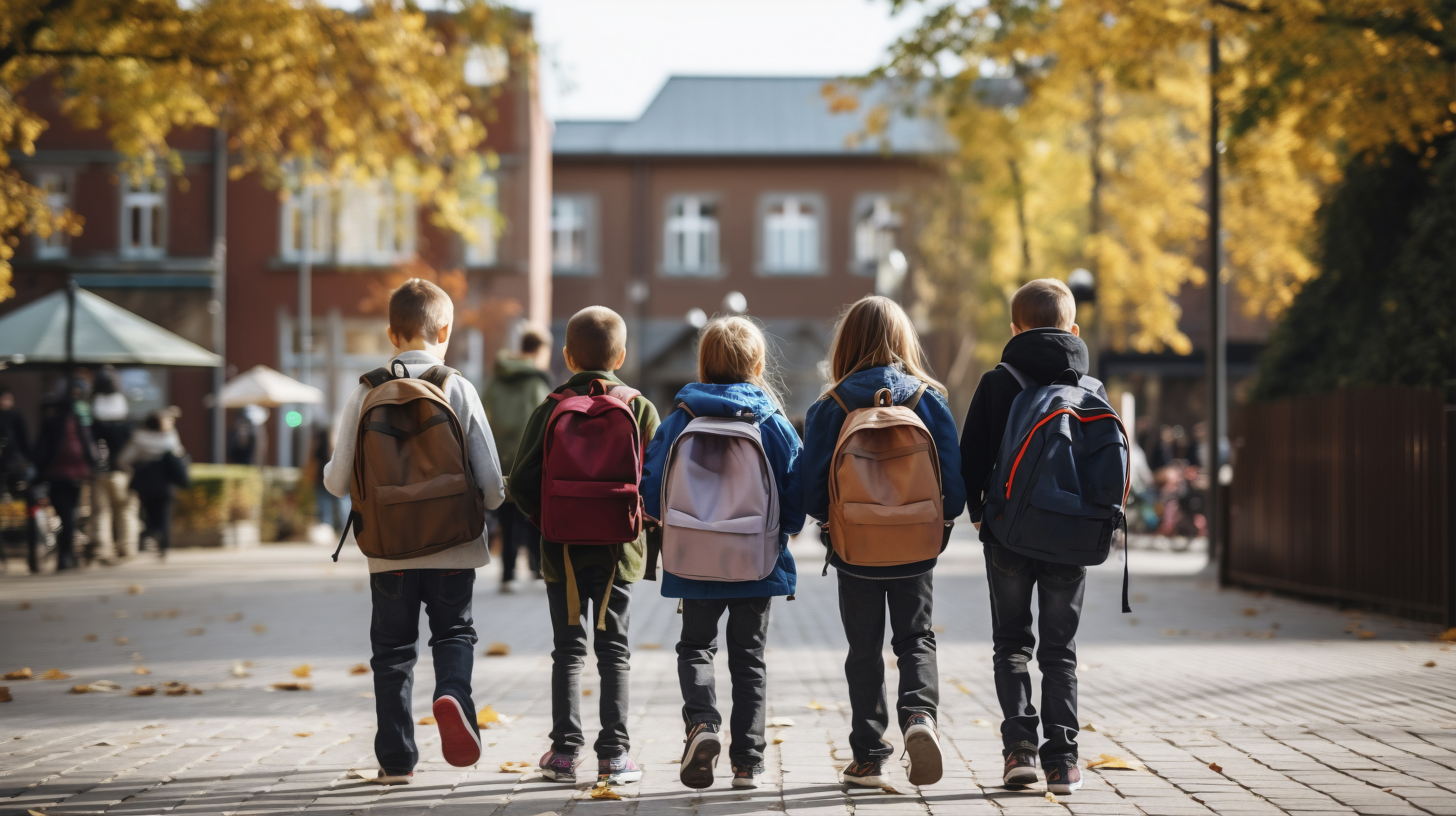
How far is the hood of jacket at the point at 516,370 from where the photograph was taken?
1145 cm

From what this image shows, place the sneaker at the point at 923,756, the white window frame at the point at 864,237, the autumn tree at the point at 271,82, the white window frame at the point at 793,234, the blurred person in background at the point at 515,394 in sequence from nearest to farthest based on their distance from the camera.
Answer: the sneaker at the point at 923,756 < the blurred person in background at the point at 515,394 < the autumn tree at the point at 271,82 < the white window frame at the point at 864,237 < the white window frame at the point at 793,234

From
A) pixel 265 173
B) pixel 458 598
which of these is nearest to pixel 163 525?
pixel 265 173

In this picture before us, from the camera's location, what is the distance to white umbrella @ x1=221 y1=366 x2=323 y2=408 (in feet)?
73.5

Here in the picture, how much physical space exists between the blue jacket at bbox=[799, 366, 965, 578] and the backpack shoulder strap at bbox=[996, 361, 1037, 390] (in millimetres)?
259

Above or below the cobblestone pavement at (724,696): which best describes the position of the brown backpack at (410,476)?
above

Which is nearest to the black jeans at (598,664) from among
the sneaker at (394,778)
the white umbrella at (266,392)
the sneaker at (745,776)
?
the sneaker at (745,776)

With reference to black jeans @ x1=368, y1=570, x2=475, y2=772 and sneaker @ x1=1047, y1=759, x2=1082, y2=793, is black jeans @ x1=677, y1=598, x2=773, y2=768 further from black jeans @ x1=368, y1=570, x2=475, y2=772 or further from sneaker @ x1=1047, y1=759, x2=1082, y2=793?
sneaker @ x1=1047, y1=759, x2=1082, y2=793

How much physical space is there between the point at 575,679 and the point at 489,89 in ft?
36.5

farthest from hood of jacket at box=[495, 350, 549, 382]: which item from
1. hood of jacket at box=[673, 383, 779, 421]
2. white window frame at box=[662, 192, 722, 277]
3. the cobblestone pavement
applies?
white window frame at box=[662, 192, 722, 277]

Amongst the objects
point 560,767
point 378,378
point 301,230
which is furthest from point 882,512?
point 301,230

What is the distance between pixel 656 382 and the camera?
1559 inches

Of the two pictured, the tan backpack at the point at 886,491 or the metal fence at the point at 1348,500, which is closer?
the tan backpack at the point at 886,491

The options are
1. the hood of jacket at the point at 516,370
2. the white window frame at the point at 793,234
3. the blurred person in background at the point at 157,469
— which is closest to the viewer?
the hood of jacket at the point at 516,370

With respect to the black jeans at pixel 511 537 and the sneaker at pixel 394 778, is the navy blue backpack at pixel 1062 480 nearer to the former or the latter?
the sneaker at pixel 394 778
